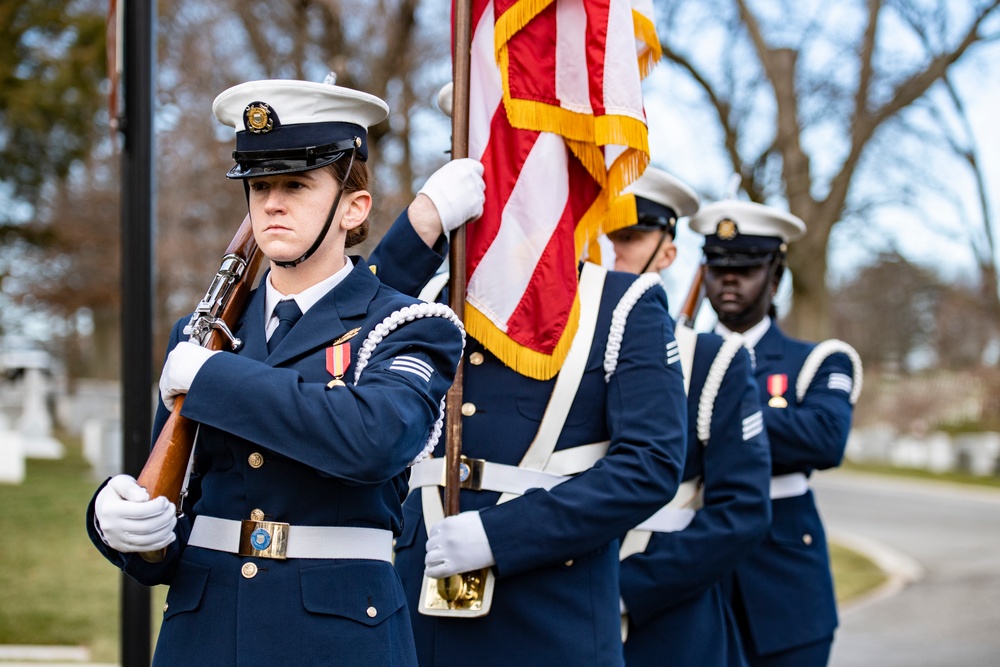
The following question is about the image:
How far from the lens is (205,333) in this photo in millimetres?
A: 2359

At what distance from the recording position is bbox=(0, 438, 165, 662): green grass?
7.54 metres

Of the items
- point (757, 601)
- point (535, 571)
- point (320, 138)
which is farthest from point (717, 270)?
point (320, 138)

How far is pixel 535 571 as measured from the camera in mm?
2926

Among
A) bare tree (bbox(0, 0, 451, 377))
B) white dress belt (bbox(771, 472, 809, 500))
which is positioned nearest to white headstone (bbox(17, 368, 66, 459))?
bare tree (bbox(0, 0, 451, 377))

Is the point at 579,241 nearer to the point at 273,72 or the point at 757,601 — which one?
the point at 757,601

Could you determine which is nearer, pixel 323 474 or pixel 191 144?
Answer: pixel 323 474

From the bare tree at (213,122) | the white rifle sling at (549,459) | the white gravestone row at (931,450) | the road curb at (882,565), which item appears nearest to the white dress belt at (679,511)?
the white rifle sling at (549,459)

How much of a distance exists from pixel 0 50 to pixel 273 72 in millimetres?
9837

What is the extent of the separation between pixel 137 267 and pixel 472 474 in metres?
1.62

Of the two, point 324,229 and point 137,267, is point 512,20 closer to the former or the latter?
point 324,229

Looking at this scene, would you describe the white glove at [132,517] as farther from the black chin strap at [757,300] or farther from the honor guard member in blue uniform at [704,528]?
the black chin strap at [757,300]

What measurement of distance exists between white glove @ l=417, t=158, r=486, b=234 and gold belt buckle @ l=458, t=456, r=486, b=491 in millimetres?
562

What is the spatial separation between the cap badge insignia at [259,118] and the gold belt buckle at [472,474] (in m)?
1.01

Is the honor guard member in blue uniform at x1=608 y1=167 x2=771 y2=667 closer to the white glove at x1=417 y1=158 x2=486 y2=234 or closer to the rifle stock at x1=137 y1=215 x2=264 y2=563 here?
the white glove at x1=417 y1=158 x2=486 y2=234
